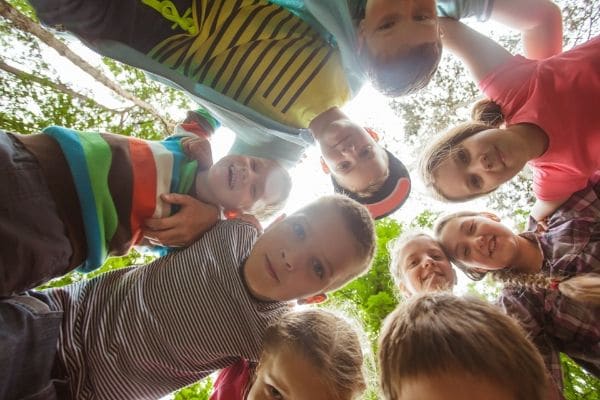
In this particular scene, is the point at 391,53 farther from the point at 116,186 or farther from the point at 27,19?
the point at 27,19

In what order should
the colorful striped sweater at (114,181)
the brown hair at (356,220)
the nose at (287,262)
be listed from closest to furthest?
the colorful striped sweater at (114,181) → the nose at (287,262) → the brown hair at (356,220)

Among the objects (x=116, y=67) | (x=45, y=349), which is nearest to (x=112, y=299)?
(x=45, y=349)

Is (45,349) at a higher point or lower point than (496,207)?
lower

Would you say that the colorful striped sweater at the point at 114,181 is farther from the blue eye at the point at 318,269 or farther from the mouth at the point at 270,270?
the blue eye at the point at 318,269

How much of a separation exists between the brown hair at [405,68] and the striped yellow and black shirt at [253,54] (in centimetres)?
22

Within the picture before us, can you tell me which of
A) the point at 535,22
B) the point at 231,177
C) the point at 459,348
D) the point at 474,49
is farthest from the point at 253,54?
the point at 535,22

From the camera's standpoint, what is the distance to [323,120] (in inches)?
85.4

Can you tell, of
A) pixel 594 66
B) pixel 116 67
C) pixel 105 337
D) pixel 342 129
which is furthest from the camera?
pixel 116 67

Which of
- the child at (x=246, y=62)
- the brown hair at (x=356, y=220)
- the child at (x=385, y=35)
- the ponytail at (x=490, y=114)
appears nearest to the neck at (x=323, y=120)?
the child at (x=246, y=62)

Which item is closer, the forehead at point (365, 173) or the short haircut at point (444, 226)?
the forehead at point (365, 173)

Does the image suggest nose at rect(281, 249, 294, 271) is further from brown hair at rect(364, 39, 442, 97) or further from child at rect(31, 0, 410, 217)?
brown hair at rect(364, 39, 442, 97)

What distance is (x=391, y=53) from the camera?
188 cm

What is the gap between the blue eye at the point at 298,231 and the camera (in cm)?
191

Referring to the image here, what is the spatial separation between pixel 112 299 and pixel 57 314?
9.0 inches
